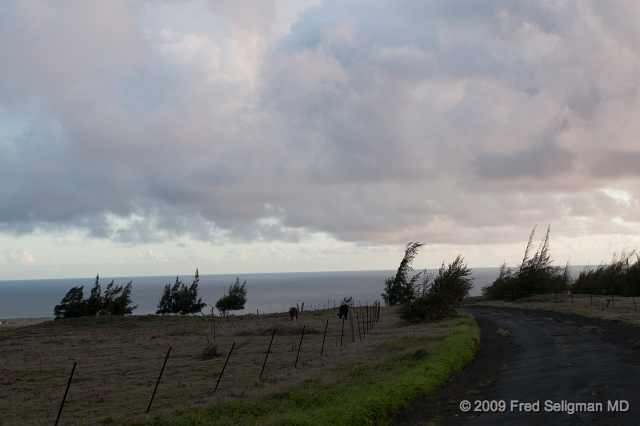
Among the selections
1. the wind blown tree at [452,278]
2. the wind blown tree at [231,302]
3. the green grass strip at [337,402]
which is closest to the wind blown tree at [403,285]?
the wind blown tree at [452,278]

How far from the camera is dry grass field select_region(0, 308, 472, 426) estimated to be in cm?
1515

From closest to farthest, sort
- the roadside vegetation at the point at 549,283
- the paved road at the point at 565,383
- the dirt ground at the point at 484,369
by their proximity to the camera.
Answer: the paved road at the point at 565,383 → the dirt ground at the point at 484,369 → the roadside vegetation at the point at 549,283

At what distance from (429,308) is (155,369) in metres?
22.4

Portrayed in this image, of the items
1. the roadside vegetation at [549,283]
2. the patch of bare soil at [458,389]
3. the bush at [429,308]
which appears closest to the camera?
the patch of bare soil at [458,389]

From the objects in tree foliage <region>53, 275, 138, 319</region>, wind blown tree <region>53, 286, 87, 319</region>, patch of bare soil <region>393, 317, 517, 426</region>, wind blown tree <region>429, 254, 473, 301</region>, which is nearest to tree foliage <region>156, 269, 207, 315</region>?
tree foliage <region>53, 275, 138, 319</region>

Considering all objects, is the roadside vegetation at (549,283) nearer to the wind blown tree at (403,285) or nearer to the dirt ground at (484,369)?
the wind blown tree at (403,285)

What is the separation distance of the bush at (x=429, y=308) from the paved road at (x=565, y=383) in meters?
15.9

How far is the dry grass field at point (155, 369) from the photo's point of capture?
1515cm

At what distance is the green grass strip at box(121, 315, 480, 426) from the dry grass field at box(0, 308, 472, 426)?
848 mm

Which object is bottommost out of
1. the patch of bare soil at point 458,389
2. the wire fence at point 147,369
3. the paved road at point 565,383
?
the wire fence at point 147,369

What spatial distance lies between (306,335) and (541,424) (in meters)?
23.4

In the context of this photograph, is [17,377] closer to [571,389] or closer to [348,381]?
[348,381]

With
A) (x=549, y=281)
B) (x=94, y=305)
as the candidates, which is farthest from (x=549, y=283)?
(x=94, y=305)

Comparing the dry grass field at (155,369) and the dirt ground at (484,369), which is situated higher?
the dirt ground at (484,369)
